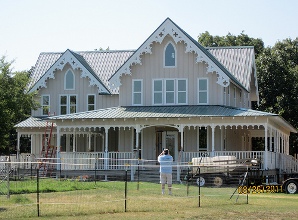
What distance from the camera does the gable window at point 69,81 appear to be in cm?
5166

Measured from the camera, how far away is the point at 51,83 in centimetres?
5175

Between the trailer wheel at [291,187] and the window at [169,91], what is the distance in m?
12.2

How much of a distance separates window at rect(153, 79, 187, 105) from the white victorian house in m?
0.06

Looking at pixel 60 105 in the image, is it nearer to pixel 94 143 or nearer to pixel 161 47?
pixel 94 143

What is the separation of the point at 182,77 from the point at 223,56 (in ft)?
23.3

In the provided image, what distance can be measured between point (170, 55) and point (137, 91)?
3.19m

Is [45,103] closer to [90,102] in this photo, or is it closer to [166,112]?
[90,102]

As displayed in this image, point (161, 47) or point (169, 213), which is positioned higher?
point (161, 47)

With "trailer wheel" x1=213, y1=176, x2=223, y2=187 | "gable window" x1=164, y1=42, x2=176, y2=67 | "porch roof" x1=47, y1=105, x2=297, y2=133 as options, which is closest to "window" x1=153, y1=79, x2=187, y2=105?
"porch roof" x1=47, y1=105, x2=297, y2=133

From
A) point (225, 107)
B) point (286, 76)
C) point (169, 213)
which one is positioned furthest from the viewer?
point (286, 76)

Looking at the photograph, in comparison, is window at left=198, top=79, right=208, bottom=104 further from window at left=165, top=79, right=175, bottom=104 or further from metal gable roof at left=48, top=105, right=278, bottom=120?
window at left=165, top=79, right=175, bottom=104

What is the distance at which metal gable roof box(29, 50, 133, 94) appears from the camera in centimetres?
5322

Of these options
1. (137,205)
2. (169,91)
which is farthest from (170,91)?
(137,205)

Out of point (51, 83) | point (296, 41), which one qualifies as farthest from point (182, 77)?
point (296, 41)
